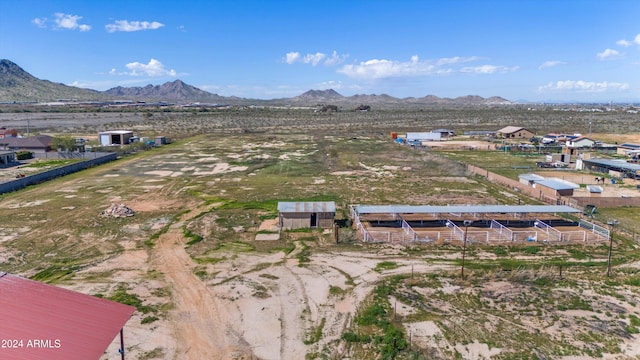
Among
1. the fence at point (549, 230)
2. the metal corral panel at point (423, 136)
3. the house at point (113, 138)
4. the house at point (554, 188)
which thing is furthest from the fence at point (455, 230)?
the house at point (113, 138)

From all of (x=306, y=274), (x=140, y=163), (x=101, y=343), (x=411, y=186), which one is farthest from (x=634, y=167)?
(x=140, y=163)

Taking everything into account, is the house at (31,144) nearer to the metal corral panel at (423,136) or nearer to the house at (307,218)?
the house at (307,218)

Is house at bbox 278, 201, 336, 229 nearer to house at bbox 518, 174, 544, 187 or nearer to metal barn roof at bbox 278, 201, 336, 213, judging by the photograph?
metal barn roof at bbox 278, 201, 336, 213

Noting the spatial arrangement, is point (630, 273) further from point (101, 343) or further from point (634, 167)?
point (634, 167)

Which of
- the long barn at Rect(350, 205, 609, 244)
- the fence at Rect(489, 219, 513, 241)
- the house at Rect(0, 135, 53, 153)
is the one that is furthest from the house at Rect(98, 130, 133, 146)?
the fence at Rect(489, 219, 513, 241)

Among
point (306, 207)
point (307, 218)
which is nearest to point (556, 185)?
point (306, 207)
